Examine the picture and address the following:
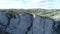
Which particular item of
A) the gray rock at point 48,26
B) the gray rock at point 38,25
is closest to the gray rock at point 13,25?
the gray rock at point 38,25

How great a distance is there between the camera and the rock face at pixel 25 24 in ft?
8.71

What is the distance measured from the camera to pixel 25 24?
281 cm

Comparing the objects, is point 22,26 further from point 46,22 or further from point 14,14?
point 46,22

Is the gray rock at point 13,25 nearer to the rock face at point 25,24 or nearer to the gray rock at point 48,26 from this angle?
the rock face at point 25,24

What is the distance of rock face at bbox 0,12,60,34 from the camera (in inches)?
104

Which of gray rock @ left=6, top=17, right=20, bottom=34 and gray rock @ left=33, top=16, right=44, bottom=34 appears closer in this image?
gray rock @ left=33, top=16, right=44, bottom=34

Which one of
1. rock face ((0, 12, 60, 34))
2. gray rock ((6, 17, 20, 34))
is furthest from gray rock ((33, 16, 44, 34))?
gray rock ((6, 17, 20, 34))

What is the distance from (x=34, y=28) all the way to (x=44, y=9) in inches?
14.8

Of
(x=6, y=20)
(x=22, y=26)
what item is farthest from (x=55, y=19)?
(x=6, y=20)

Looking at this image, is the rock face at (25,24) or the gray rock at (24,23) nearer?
the rock face at (25,24)

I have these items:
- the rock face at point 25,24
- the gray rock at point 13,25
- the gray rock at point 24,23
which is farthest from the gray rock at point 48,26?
the gray rock at point 13,25

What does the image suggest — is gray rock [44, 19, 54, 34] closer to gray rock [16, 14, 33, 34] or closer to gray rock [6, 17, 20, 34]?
gray rock [16, 14, 33, 34]

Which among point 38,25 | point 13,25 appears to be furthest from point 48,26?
point 13,25

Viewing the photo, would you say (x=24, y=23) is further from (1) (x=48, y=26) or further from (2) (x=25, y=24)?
(1) (x=48, y=26)
